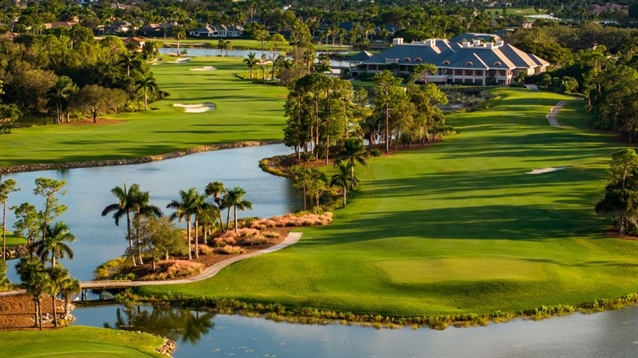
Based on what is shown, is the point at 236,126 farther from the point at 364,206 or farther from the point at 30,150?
the point at 364,206

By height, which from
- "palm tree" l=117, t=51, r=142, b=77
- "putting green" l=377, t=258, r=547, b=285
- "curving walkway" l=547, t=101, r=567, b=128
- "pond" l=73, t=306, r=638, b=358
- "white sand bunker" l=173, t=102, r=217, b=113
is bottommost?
"pond" l=73, t=306, r=638, b=358

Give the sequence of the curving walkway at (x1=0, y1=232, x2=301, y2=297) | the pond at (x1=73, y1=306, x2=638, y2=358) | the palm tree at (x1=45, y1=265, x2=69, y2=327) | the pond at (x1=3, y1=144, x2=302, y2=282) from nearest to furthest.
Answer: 1. the pond at (x1=73, y1=306, x2=638, y2=358)
2. the palm tree at (x1=45, y1=265, x2=69, y2=327)
3. the curving walkway at (x1=0, y1=232, x2=301, y2=297)
4. the pond at (x1=3, y1=144, x2=302, y2=282)

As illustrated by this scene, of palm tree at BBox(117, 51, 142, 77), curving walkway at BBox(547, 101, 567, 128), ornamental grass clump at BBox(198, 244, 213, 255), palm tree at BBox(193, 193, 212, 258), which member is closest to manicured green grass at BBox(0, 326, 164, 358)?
palm tree at BBox(193, 193, 212, 258)

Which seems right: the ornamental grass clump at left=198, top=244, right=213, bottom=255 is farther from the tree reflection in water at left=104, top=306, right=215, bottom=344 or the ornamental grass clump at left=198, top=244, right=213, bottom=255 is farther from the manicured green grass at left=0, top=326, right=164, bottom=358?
the manicured green grass at left=0, top=326, right=164, bottom=358

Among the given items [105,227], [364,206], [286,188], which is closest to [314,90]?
[286,188]

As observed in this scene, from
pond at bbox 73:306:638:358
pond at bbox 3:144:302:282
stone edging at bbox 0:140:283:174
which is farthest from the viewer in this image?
stone edging at bbox 0:140:283:174

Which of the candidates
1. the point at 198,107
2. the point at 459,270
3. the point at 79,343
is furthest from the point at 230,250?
the point at 198,107

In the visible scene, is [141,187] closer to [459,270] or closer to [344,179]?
[344,179]
